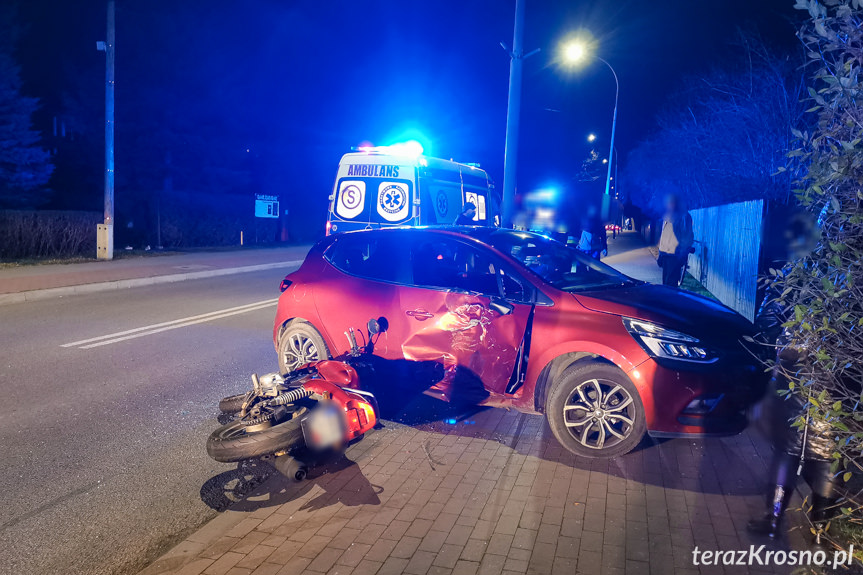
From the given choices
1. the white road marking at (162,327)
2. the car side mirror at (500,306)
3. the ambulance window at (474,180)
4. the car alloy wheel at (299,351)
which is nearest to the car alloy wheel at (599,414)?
the car side mirror at (500,306)

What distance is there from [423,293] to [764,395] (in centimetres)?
269

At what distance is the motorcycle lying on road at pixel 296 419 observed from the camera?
160 inches

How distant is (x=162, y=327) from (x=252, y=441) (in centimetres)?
642

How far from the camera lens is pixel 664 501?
4.09 m

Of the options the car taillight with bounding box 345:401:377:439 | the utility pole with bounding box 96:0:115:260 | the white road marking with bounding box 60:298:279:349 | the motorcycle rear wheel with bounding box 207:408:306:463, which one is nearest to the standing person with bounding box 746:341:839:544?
the car taillight with bounding box 345:401:377:439

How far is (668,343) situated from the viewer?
4.62 metres

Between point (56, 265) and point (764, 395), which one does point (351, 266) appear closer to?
point (764, 395)

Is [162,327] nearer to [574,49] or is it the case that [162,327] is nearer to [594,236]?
[594,236]

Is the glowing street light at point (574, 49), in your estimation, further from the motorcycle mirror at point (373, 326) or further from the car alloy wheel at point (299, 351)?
the motorcycle mirror at point (373, 326)

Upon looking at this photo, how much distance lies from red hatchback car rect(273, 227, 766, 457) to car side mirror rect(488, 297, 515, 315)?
11mm

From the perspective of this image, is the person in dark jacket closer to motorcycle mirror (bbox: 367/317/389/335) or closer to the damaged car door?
the damaged car door

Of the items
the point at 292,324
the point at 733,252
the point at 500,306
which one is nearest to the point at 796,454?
the point at 500,306

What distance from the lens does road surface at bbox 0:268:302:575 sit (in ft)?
12.3

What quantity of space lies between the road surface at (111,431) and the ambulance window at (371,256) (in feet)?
5.63
